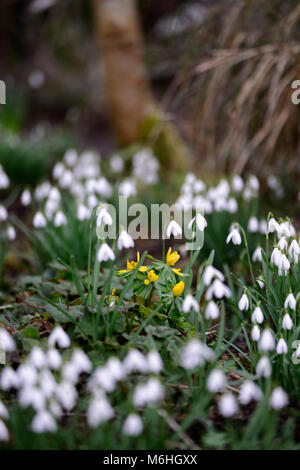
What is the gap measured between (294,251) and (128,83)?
402cm

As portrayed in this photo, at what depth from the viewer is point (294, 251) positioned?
198 centimetres

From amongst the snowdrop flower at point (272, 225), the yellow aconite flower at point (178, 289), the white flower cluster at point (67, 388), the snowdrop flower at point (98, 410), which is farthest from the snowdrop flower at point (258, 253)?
the snowdrop flower at point (98, 410)

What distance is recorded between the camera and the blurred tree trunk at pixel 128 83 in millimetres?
5293

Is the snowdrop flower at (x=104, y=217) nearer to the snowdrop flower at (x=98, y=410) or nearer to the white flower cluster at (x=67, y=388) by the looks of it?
the white flower cluster at (x=67, y=388)

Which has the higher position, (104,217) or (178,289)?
(104,217)

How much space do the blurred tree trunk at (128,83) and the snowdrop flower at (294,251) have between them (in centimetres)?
333

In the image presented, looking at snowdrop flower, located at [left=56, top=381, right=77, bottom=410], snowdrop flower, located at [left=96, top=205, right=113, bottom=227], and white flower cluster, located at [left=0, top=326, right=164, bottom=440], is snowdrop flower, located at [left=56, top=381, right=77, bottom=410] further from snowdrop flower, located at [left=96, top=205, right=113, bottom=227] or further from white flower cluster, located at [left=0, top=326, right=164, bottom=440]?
snowdrop flower, located at [left=96, top=205, right=113, bottom=227]

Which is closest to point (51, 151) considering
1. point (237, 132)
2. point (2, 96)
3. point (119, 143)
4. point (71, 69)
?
point (119, 143)

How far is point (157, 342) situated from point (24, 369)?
58 centimetres

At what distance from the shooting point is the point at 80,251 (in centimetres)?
292

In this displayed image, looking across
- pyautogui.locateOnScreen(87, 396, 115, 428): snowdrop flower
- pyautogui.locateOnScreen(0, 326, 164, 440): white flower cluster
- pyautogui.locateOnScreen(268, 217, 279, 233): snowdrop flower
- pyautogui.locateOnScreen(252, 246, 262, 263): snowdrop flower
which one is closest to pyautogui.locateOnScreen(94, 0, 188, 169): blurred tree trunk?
pyautogui.locateOnScreen(252, 246, 262, 263): snowdrop flower

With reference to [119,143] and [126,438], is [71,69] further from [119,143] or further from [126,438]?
[126,438]

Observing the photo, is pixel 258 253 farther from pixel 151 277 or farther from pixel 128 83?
pixel 128 83

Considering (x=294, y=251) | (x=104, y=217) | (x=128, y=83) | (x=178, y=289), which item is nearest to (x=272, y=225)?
(x=294, y=251)
